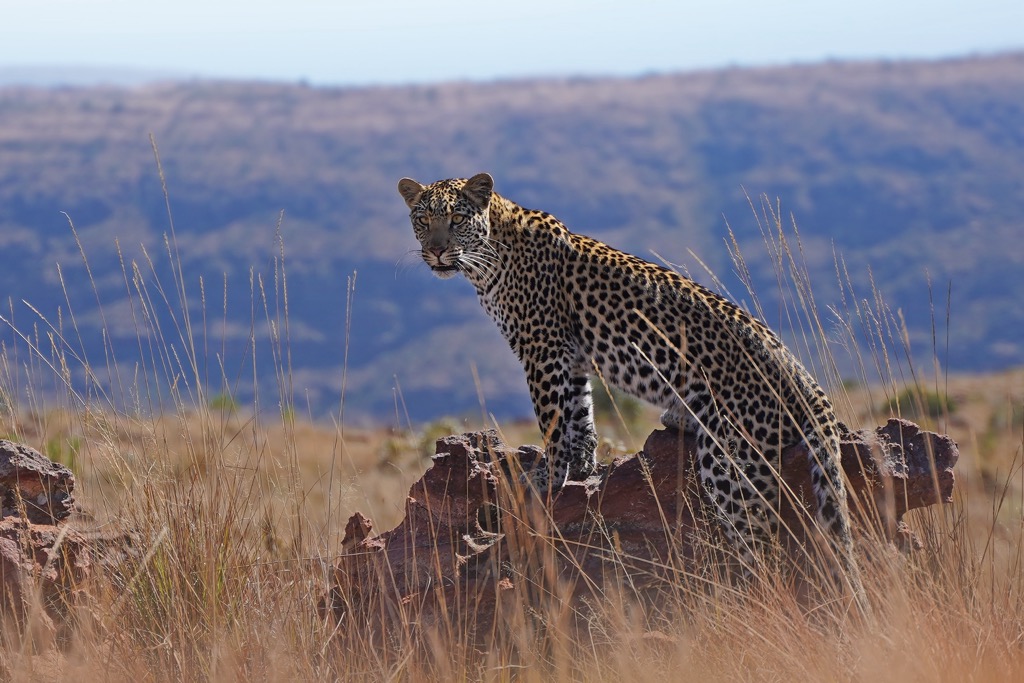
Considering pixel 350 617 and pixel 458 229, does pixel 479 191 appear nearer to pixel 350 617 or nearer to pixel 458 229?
pixel 458 229

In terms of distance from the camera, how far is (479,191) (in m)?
8.08

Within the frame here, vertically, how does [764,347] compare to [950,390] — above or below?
above

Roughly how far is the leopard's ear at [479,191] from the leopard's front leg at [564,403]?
1011 mm

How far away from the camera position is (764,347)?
22.0 feet

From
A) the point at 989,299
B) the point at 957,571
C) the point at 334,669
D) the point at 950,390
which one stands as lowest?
the point at 989,299

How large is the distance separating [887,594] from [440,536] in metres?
2.53

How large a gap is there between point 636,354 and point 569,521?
1030 mm

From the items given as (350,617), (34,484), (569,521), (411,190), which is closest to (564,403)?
(569,521)

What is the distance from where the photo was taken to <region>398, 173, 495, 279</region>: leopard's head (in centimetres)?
794

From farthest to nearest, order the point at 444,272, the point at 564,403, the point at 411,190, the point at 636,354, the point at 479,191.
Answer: the point at 411,190 < the point at 479,191 < the point at 444,272 < the point at 564,403 < the point at 636,354

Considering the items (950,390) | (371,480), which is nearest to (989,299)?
(950,390)

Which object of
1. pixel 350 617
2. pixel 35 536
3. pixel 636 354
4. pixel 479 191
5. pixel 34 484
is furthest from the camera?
pixel 479 191

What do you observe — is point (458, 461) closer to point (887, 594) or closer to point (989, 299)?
point (887, 594)

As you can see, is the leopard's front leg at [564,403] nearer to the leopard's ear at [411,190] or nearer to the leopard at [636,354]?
the leopard at [636,354]
